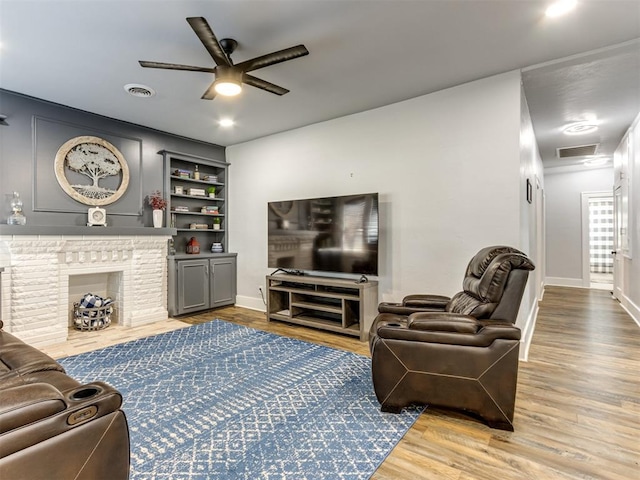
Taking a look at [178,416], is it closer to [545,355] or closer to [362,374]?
[362,374]

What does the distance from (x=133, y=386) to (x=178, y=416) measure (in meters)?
0.67

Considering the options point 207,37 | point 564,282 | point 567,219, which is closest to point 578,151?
point 567,219

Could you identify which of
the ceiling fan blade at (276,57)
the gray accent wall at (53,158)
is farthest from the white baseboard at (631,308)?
the gray accent wall at (53,158)

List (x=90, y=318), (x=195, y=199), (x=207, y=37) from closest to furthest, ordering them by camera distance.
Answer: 1. (x=207, y=37)
2. (x=90, y=318)
3. (x=195, y=199)

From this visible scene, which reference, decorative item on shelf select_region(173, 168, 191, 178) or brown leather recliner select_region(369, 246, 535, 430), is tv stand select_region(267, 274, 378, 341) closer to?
brown leather recliner select_region(369, 246, 535, 430)

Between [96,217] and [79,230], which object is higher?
[96,217]

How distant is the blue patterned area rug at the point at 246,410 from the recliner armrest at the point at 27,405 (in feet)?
2.81

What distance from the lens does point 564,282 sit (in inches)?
289

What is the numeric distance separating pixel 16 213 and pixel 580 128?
23.3ft

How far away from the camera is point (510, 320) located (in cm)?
216

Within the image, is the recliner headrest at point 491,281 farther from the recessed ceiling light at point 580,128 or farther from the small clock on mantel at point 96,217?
the small clock on mantel at point 96,217

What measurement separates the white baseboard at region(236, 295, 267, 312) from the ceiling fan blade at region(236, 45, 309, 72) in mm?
3491

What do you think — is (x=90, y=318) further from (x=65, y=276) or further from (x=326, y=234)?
(x=326, y=234)

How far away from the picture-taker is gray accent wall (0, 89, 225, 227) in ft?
11.9
